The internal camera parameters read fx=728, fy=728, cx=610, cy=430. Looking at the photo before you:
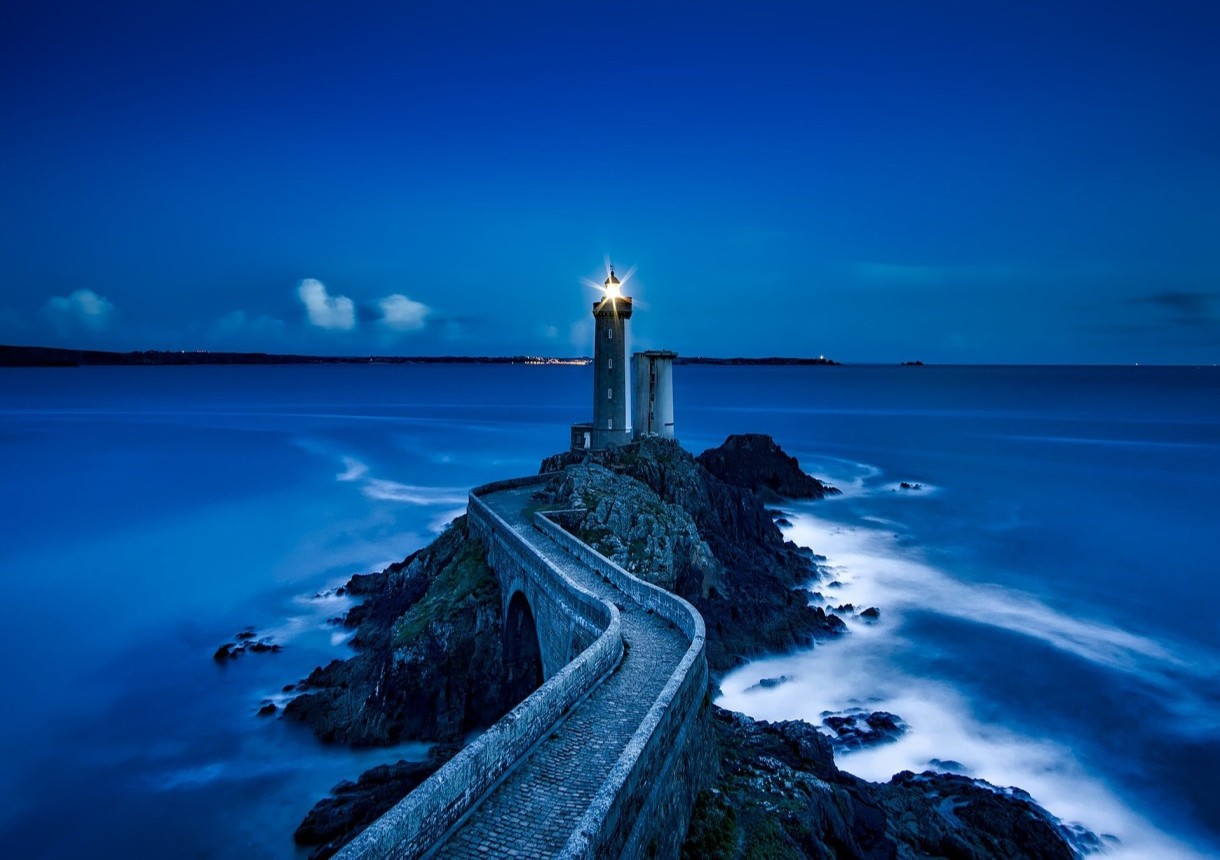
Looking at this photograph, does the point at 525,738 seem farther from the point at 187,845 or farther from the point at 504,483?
the point at 504,483

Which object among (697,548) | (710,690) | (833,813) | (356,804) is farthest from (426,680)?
(833,813)

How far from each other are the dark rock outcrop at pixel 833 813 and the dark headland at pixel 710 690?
35mm

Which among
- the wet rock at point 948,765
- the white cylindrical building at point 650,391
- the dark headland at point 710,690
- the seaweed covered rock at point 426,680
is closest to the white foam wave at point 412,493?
the dark headland at point 710,690

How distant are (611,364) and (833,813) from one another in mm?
22253

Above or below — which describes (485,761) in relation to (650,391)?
A: below

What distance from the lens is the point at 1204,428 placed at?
8125 centimetres

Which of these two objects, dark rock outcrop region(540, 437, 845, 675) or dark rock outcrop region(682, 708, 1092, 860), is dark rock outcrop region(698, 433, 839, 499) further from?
dark rock outcrop region(682, 708, 1092, 860)

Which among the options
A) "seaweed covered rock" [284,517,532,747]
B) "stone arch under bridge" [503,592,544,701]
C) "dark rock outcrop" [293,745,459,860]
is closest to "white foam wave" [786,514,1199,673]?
"stone arch under bridge" [503,592,544,701]

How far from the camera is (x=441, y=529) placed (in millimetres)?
38375

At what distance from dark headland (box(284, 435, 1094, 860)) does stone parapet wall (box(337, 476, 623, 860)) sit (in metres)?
2.44

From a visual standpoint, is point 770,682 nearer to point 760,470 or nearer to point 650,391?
point 650,391

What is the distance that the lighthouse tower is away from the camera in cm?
3178

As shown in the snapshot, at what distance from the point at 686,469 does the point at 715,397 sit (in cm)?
10189

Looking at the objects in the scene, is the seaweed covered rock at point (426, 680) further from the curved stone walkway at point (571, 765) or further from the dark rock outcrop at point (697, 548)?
the curved stone walkway at point (571, 765)
